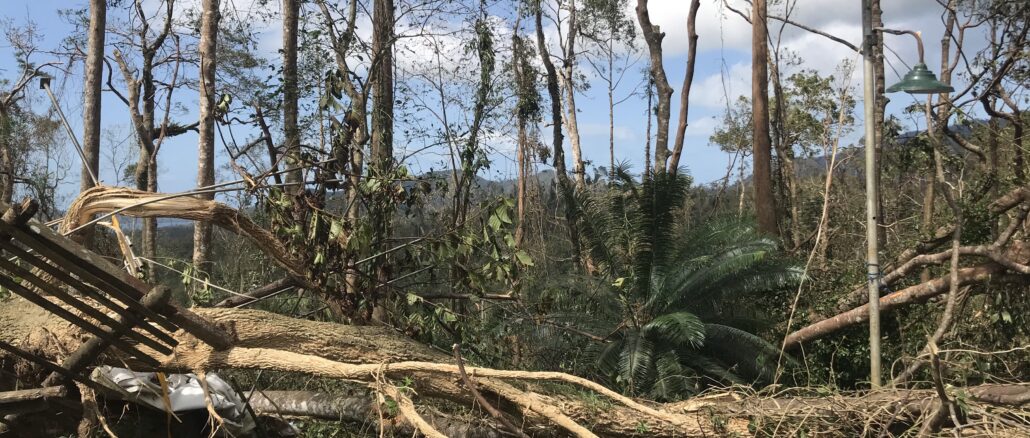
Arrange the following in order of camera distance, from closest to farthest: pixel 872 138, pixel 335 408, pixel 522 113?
pixel 872 138 → pixel 335 408 → pixel 522 113

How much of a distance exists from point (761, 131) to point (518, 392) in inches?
315

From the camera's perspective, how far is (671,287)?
27.9 ft

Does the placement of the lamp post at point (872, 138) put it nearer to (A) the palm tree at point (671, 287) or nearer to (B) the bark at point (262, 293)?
(A) the palm tree at point (671, 287)

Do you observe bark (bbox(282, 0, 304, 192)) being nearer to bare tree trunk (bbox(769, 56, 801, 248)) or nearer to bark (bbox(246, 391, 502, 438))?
bark (bbox(246, 391, 502, 438))

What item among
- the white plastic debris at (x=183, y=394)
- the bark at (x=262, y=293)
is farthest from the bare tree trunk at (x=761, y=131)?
the white plastic debris at (x=183, y=394)

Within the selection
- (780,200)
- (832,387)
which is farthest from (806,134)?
(832,387)

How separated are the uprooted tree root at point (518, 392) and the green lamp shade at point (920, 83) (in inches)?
75.1

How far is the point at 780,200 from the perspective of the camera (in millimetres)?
13914

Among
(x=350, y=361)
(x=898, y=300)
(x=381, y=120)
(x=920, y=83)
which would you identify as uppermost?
(x=381, y=120)

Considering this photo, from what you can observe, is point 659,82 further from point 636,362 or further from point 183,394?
point 183,394

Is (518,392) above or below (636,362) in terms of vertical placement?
above

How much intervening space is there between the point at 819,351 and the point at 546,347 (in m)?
2.79

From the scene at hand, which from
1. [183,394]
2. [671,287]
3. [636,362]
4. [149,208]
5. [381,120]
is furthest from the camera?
[671,287]

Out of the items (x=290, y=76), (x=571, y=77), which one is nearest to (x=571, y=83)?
(x=571, y=77)
